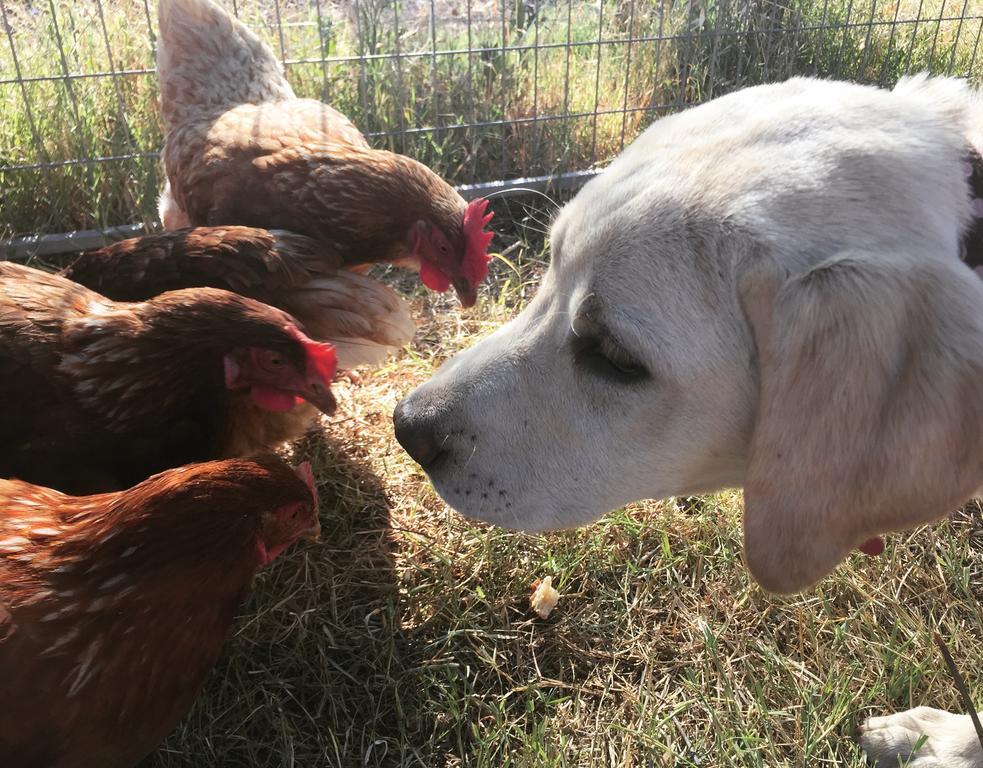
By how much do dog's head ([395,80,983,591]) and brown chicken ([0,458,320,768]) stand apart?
1.83ft

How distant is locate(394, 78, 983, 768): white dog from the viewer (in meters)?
1.46

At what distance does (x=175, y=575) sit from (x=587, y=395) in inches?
44.0

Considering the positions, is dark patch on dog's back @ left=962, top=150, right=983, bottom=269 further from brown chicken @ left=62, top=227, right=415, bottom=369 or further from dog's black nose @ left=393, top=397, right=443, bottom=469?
brown chicken @ left=62, top=227, right=415, bottom=369

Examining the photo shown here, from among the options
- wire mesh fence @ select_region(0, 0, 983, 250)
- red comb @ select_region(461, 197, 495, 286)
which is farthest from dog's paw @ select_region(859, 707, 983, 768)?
wire mesh fence @ select_region(0, 0, 983, 250)

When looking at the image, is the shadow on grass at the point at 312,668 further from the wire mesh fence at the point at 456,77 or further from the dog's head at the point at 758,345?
the wire mesh fence at the point at 456,77

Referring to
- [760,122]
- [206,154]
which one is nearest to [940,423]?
[760,122]

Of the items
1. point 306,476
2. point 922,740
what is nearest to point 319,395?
point 306,476

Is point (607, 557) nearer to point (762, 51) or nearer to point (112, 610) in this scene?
point (112, 610)

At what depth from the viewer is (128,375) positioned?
8.21 feet

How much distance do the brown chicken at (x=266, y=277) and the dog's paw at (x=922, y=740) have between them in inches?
82.1

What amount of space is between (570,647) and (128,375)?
1.63m

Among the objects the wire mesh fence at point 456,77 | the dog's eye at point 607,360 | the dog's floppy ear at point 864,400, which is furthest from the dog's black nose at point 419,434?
the wire mesh fence at point 456,77

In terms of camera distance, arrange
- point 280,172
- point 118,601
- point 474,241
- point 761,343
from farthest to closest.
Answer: point 474,241
point 280,172
point 118,601
point 761,343

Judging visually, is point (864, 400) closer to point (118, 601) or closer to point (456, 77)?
point (118, 601)
